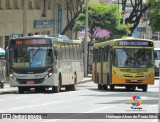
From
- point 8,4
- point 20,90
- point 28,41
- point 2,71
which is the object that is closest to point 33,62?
point 28,41

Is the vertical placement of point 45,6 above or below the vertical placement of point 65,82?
above

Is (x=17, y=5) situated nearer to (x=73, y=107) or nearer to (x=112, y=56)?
(x=112, y=56)

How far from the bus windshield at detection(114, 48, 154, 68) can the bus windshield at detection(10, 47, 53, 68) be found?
4851 mm

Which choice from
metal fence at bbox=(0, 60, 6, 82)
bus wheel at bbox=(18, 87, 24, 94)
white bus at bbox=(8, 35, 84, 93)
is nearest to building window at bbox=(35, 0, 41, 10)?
metal fence at bbox=(0, 60, 6, 82)

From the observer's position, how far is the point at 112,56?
44406mm

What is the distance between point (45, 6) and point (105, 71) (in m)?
27.1

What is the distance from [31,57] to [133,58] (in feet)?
20.6

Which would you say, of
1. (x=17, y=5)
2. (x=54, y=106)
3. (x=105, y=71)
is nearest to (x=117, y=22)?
(x=17, y=5)

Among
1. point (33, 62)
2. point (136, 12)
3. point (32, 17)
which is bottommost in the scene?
point (33, 62)

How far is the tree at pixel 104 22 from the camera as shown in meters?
79.1

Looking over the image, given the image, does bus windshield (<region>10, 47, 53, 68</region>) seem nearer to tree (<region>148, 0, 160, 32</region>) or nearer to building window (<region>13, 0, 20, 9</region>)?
tree (<region>148, 0, 160, 32</region>)

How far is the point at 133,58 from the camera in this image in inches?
1746

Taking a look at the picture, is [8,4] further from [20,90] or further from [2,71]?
[20,90]

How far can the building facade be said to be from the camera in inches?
2386
